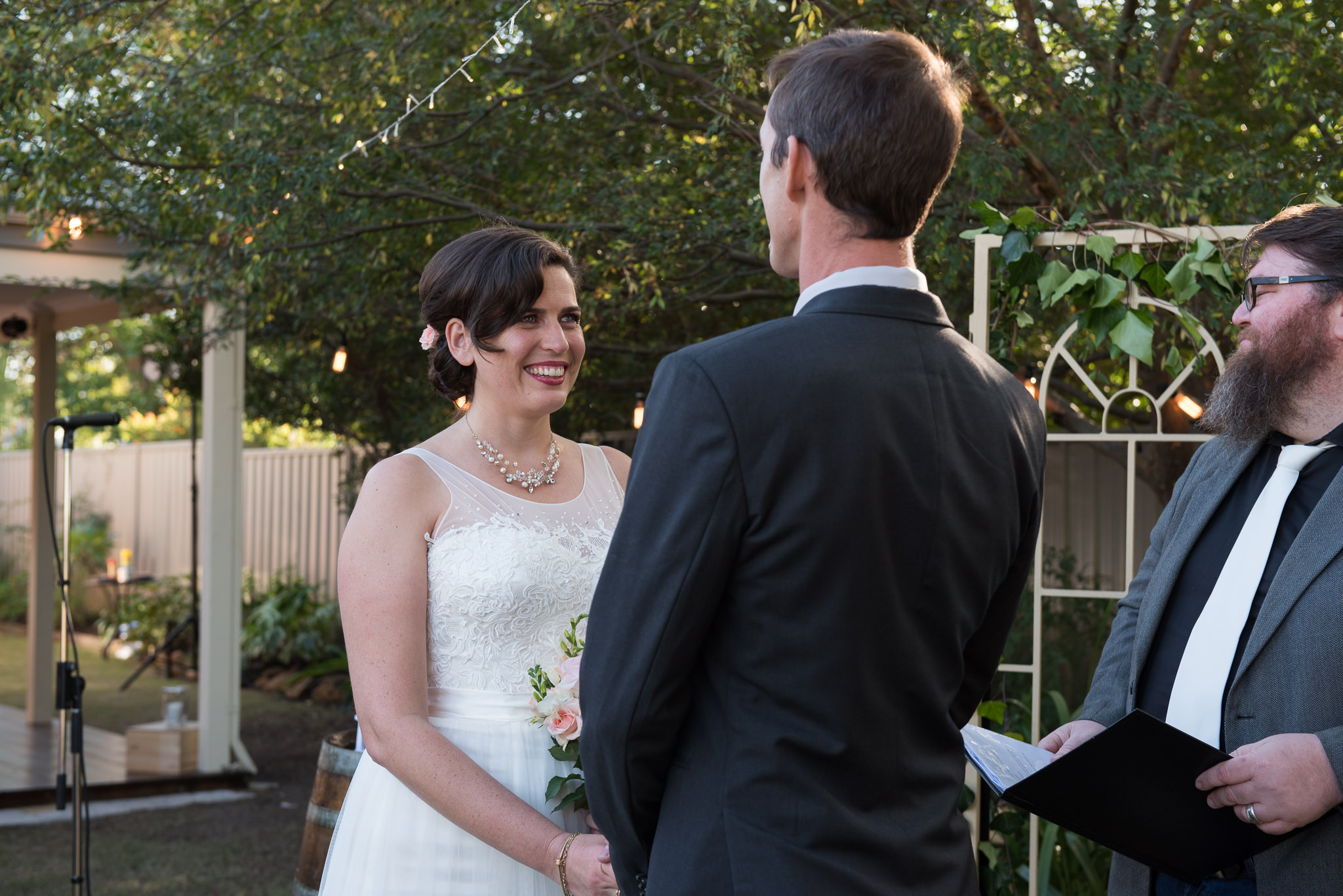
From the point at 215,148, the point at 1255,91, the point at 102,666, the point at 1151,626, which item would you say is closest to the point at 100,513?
the point at 102,666

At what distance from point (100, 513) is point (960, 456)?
15624mm

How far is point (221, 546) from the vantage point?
6.80 m

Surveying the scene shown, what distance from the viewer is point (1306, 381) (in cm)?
207

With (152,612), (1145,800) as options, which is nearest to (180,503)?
(152,612)

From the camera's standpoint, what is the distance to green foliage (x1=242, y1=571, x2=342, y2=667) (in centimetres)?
1042

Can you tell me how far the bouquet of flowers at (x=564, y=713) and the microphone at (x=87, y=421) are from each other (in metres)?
3.05

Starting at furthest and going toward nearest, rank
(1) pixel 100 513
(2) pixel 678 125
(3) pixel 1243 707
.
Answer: (1) pixel 100 513
(2) pixel 678 125
(3) pixel 1243 707

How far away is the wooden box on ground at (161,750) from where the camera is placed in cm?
695

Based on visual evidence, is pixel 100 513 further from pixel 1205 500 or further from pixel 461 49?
pixel 1205 500

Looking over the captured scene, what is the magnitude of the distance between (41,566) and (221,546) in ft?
8.55

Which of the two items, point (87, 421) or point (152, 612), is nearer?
point (87, 421)

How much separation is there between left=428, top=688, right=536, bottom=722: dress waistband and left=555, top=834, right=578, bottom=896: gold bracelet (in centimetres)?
37

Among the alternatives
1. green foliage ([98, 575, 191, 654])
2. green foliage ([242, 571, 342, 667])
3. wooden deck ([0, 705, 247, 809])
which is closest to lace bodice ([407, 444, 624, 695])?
wooden deck ([0, 705, 247, 809])

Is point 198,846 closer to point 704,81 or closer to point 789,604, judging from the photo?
point 704,81
